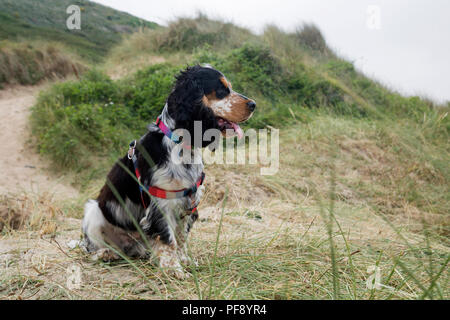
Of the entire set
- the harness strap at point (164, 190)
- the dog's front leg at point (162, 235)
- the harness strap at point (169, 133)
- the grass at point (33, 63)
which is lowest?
the dog's front leg at point (162, 235)

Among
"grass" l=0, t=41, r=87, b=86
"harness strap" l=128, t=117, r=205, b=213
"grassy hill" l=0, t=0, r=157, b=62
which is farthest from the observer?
"grassy hill" l=0, t=0, r=157, b=62

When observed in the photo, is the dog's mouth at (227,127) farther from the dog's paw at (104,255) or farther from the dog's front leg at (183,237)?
the dog's paw at (104,255)

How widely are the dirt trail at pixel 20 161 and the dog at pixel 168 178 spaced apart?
295 centimetres

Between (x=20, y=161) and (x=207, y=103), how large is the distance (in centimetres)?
598

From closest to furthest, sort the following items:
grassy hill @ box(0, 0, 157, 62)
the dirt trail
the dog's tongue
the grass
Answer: the dog's tongue < the dirt trail < the grass < grassy hill @ box(0, 0, 157, 62)

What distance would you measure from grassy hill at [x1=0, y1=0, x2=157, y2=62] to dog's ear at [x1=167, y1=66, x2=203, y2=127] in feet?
42.1

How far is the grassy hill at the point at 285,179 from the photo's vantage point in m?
1.65

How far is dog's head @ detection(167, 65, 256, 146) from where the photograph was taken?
6.54 feet

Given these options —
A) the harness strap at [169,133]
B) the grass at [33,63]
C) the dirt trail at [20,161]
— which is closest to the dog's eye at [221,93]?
the harness strap at [169,133]

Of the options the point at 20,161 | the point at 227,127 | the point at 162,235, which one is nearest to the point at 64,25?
the point at 20,161

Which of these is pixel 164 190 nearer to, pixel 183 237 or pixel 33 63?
pixel 183 237

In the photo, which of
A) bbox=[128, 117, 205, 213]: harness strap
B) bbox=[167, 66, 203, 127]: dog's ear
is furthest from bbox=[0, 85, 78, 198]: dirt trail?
bbox=[167, 66, 203, 127]: dog's ear

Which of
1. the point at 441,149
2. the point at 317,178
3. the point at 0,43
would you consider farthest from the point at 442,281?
the point at 0,43

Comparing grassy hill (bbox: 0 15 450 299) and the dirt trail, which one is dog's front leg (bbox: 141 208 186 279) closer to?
grassy hill (bbox: 0 15 450 299)
